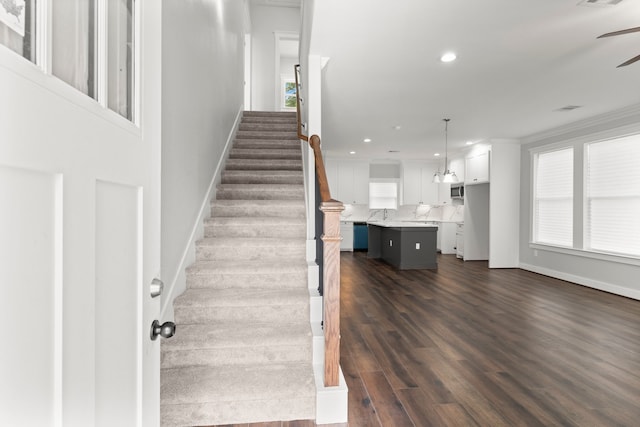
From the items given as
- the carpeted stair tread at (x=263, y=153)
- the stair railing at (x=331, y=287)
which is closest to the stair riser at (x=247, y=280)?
the stair railing at (x=331, y=287)

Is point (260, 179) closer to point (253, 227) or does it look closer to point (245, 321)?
point (253, 227)

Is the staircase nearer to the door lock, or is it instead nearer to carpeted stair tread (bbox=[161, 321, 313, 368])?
carpeted stair tread (bbox=[161, 321, 313, 368])

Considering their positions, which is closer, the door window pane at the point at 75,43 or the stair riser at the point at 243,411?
the door window pane at the point at 75,43

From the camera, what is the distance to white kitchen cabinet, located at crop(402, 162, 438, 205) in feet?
32.3

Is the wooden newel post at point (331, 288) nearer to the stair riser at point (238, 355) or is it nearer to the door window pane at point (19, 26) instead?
the stair riser at point (238, 355)

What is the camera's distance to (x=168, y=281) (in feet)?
7.41

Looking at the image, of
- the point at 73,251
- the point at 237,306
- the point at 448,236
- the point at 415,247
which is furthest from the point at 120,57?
the point at 448,236

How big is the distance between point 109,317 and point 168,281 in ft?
5.41

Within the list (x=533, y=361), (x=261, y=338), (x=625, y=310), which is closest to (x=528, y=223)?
(x=625, y=310)

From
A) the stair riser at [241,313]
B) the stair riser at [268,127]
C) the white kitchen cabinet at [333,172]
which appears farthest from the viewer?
the white kitchen cabinet at [333,172]

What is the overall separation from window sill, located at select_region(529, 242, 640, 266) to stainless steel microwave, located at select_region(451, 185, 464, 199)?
7.34 feet

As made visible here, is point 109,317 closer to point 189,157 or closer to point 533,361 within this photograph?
point 189,157

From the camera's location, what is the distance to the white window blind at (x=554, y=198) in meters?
5.78

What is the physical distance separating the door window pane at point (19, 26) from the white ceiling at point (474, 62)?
2.29 metres
